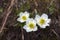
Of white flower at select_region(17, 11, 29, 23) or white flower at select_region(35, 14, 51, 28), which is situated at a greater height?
white flower at select_region(17, 11, 29, 23)

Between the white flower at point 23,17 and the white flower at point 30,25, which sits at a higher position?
the white flower at point 23,17

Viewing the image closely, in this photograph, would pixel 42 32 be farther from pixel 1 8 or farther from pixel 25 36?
pixel 1 8

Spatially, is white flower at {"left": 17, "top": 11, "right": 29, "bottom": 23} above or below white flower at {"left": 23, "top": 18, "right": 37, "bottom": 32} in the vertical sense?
above

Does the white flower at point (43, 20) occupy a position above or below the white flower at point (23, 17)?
below

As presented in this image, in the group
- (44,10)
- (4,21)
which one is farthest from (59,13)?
(4,21)
